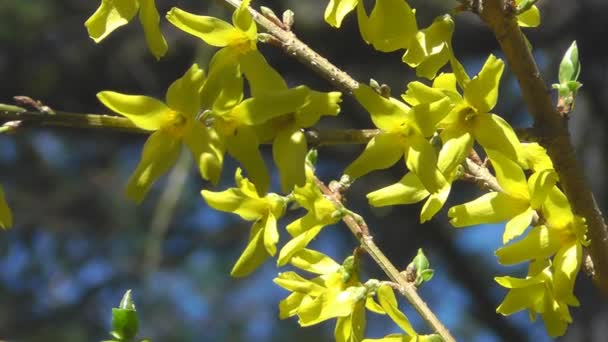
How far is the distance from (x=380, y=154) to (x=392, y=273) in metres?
0.13

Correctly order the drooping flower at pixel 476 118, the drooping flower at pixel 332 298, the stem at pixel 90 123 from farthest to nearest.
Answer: the drooping flower at pixel 332 298 < the drooping flower at pixel 476 118 < the stem at pixel 90 123

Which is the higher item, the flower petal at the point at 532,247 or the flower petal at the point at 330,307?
the flower petal at the point at 330,307

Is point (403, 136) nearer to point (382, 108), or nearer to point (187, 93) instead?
point (382, 108)

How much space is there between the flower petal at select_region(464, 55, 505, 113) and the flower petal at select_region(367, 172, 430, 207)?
0.08 m

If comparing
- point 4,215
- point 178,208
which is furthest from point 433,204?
point 178,208

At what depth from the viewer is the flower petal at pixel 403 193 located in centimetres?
88

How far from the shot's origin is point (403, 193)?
89 cm

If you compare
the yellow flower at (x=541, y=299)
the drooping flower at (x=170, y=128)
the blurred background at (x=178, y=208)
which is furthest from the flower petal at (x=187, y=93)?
the blurred background at (x=178, y=208)

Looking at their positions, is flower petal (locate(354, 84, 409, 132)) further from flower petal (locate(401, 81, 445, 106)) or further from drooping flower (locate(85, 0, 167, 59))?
drooping flower (locate(85, 0, 167, 59))

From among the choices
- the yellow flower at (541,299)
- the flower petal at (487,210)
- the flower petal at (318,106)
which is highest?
the flower petal at (318,106)

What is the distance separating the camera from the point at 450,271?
3486 millimetres

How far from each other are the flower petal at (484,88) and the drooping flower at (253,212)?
20cm

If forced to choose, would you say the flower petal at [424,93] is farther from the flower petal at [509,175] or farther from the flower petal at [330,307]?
the flower petal at [330,307]

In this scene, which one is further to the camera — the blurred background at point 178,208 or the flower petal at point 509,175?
the blurred background at point 178,208
